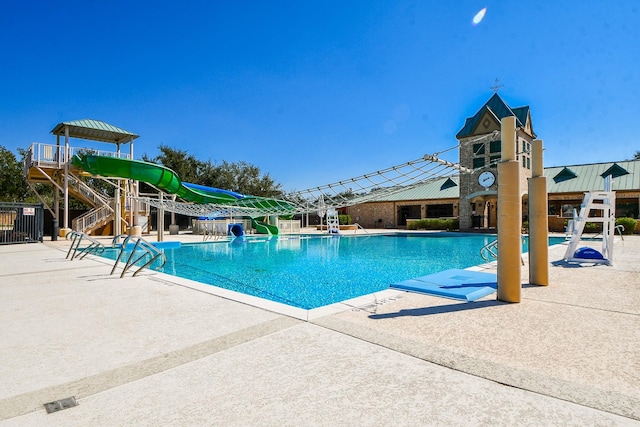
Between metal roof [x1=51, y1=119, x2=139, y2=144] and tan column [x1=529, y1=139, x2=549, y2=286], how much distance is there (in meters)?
20.8

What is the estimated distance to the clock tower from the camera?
23734 mm

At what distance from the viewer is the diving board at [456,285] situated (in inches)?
195

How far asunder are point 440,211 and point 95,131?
25.8 m

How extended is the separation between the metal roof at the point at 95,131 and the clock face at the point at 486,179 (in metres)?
22.3

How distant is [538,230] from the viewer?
5574 mm

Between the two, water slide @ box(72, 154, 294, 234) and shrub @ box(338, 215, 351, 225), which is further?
shrub @ box(338, 215, 351, 225)

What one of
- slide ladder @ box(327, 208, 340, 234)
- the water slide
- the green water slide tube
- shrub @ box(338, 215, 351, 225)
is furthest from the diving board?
shrub @ box(338, 215, 351, 225)

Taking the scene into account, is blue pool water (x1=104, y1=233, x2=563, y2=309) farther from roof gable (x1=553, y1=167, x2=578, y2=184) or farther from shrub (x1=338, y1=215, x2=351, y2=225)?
shrub (x1=338, y1=215, x2=351, y2=225)

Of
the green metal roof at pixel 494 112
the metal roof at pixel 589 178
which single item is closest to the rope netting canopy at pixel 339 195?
the metal roof at pixel 589 178

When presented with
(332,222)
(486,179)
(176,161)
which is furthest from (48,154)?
(486,179)

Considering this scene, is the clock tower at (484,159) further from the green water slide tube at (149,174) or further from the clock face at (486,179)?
the green water slide tube at (149,174)

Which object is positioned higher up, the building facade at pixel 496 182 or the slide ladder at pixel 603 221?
the building facade at pixel 496 182

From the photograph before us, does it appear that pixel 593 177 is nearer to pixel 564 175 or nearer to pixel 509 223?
pixel 564 175

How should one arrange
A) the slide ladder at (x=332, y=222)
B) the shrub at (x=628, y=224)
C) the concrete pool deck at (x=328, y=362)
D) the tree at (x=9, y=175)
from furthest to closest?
the tree at (x=9, y=175) → the slide ladder at (x=332, y=222) → the shrub at (x=628, y=224) → the concrete pool deck at (x=328, y=362)
